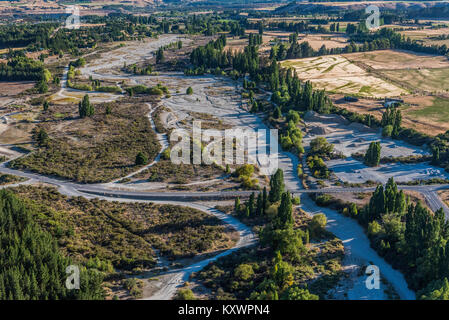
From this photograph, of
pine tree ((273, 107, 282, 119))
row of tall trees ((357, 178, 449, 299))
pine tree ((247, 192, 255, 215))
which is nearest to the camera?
row of tall trees ((357, 178, 449, 299))

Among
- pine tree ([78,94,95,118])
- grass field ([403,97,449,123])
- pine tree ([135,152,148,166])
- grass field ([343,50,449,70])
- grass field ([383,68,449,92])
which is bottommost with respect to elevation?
pine tree ([135,152,148,166])

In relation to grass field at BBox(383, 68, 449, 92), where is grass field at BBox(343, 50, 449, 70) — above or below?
above

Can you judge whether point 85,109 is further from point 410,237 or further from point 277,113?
A: point 410,237

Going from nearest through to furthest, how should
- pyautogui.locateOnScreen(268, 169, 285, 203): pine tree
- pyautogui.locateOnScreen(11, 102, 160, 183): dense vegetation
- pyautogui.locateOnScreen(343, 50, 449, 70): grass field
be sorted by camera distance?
pyautogui.locateOnScreen(268, 169, 285, 203): pine tree < pyautogui.locateOnScreen(11, 102, 160, 183): dense vegetation < pyautogui.locateOnScreen(343, 50, 449, 70): grass field

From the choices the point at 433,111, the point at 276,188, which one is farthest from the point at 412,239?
the point at 433,111

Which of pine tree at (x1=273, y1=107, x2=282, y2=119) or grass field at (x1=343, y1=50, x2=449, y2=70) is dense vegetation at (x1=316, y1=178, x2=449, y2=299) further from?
grass field at (x1=343, y1=50, x2=449, y2=70)

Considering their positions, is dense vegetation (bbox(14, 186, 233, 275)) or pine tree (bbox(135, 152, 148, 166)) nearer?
dense vegetation (bbox(14, 186, 233, 275))

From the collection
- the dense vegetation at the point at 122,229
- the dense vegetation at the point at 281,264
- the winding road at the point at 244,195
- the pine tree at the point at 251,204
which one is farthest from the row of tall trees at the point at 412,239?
the dense vegetation at the point at 122,229

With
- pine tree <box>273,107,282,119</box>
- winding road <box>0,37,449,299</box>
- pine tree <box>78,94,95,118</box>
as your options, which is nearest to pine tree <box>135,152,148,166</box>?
winding road <box>0,37,449,299</box>

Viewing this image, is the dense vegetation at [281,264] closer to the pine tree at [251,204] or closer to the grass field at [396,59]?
the pine tree at [251,204]
